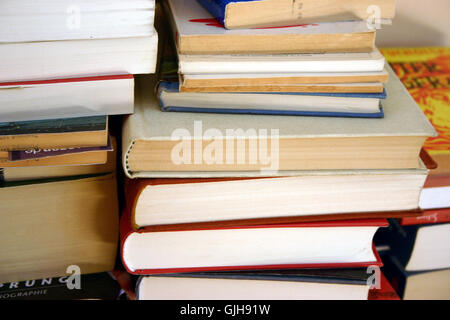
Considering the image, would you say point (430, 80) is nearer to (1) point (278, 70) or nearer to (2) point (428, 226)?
(2) point (428, 226)

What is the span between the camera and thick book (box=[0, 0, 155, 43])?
51cm

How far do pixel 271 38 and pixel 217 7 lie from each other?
8 cm

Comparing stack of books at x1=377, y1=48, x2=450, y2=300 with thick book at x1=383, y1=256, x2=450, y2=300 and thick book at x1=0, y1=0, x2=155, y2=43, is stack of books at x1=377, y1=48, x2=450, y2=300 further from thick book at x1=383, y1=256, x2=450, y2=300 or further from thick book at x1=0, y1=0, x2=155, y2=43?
thick book at x1=0, y1=0, x2=155, y2=43

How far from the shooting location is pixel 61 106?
1.89ft

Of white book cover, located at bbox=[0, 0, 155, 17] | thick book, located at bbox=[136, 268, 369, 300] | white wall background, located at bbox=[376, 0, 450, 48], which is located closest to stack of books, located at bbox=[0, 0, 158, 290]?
white book cover, located at bbox=[0, 0, 155, 17]

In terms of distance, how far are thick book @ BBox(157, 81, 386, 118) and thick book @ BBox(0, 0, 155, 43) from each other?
9 centimetres

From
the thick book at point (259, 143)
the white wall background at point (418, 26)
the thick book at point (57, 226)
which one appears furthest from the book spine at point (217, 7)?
the white wall background at point (418, 26)

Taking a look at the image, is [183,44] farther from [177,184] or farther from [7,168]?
[7,168]

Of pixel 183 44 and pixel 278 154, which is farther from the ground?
pixel 183 44

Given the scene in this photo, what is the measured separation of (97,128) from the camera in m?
0.56

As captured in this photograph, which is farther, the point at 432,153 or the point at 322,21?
the point at 432,153
